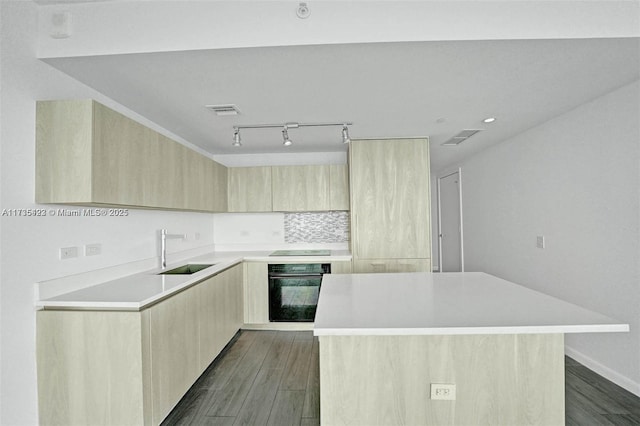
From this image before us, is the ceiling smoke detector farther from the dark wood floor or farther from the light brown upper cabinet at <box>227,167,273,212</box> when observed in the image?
the light brown upper cabinet at <box>227,167,273,212</box>

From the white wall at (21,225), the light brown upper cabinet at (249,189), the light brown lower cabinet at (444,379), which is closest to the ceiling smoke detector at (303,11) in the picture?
the white wall at (21,225)

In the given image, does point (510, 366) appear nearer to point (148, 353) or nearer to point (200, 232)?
point (148, 353)

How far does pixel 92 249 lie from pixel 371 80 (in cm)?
225

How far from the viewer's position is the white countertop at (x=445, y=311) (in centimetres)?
129

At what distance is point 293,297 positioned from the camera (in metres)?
3.73

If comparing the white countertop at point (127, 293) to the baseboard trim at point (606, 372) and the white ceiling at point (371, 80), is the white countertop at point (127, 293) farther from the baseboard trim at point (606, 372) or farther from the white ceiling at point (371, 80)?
the baseboard trim at point (606, 372)

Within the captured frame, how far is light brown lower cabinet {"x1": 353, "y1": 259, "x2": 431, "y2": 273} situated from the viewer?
3.55 m

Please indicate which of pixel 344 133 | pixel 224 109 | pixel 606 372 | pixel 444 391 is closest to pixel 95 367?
pixel 444 391

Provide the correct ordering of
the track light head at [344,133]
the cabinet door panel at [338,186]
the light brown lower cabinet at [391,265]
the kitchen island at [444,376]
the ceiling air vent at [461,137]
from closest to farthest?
the kitchen island at [444,376]
the track light head at [344,133]
the ceiling air vent at [461,137]
the light brown lower cabinet at [391,265]
the cabinet door panel at [338,186]

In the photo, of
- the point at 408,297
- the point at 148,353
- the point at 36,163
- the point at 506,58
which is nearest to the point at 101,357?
the point at 148,353

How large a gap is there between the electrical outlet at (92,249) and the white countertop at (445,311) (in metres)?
1.64

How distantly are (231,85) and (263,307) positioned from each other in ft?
8.46

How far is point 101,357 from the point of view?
175 centimetres

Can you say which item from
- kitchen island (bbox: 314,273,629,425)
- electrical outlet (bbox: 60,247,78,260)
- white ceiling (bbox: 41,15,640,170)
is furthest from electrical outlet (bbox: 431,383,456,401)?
electrical outlet (bbox: 60,247,78,260)
